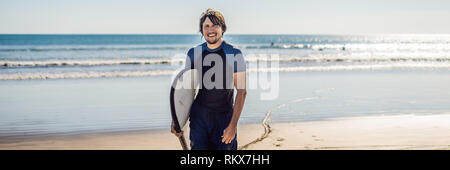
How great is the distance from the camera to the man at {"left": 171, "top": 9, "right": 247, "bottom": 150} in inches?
113

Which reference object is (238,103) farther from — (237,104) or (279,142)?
(279,142)

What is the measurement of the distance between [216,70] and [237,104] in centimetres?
29

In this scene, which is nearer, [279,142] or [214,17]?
[214,17]

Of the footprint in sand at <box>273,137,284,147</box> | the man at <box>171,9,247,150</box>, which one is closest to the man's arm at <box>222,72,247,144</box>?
the man at <box>171,9,247,150</box>

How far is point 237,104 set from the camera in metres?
2.88

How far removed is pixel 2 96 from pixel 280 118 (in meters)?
6.71

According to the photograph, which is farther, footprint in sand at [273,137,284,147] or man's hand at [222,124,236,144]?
footprint in sand at [273,137,284,147]

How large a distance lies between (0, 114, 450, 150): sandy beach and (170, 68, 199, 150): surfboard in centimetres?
230

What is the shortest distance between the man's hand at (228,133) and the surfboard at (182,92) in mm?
365

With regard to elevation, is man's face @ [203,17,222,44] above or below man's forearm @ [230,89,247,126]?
above

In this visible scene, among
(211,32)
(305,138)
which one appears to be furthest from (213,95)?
(305,138)

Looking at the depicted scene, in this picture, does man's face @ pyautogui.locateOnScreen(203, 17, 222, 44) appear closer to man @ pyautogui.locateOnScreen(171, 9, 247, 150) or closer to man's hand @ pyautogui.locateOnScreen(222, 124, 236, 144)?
man @ pyautogui.locateOnScreen(171, 9, 247, 150)

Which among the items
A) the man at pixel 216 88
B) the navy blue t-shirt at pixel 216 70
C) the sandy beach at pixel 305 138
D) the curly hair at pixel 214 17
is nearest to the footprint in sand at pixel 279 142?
the sandy beach at pixel 305 138
